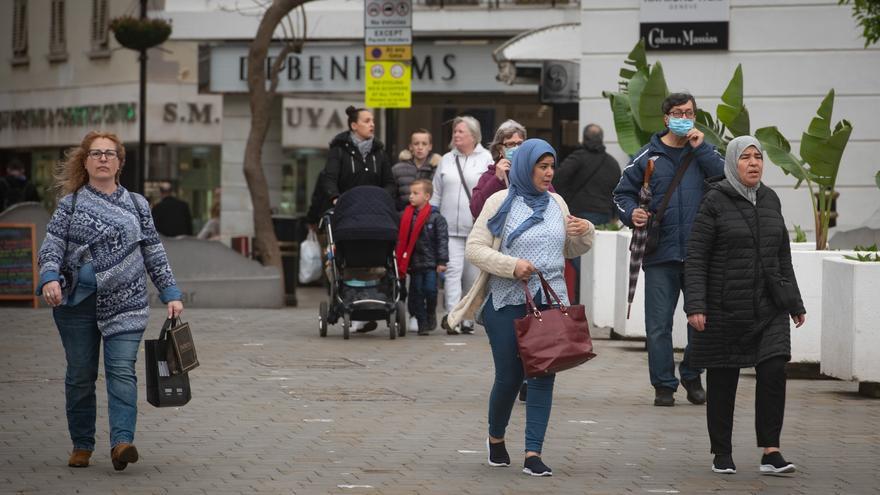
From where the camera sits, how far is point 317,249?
22125mm

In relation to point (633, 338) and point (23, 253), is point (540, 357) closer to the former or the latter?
point (633, 338)

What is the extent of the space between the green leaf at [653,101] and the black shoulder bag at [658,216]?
4591mm

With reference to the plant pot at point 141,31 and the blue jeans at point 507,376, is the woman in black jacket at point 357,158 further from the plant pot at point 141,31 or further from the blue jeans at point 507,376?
the plant pot at point 141,31

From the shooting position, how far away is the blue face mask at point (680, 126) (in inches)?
459

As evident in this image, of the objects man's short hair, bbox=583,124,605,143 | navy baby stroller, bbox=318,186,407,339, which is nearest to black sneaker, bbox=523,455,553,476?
navy baby stroller, bbox=318,186,407,339

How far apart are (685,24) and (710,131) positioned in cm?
505

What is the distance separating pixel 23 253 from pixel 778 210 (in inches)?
526

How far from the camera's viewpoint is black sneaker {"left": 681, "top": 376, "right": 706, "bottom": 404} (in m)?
12.0

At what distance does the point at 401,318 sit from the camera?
56.2 ft

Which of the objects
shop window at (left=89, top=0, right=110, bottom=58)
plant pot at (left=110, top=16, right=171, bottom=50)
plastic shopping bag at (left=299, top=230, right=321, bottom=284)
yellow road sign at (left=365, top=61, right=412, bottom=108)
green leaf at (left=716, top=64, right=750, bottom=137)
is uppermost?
shop window at (left=89, top=0, right=110, bottom=58)

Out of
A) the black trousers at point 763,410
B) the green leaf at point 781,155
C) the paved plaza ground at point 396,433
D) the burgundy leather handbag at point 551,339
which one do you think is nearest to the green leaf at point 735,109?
the green leaf at point 781,155

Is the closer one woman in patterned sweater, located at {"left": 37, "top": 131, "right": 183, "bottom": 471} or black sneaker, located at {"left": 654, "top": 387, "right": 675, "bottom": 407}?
woman in patterned sweater, located at {"left": 37, "top": 131, "right": 183, "bottom": 471}

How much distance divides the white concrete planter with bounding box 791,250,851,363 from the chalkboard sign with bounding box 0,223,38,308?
33.6 feet

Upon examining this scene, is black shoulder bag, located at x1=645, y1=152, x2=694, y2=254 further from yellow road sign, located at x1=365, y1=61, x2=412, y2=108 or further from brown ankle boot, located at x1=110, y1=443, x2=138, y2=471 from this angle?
yellow road sign, located at x1=365, y1=61, x2=412, y2=108
